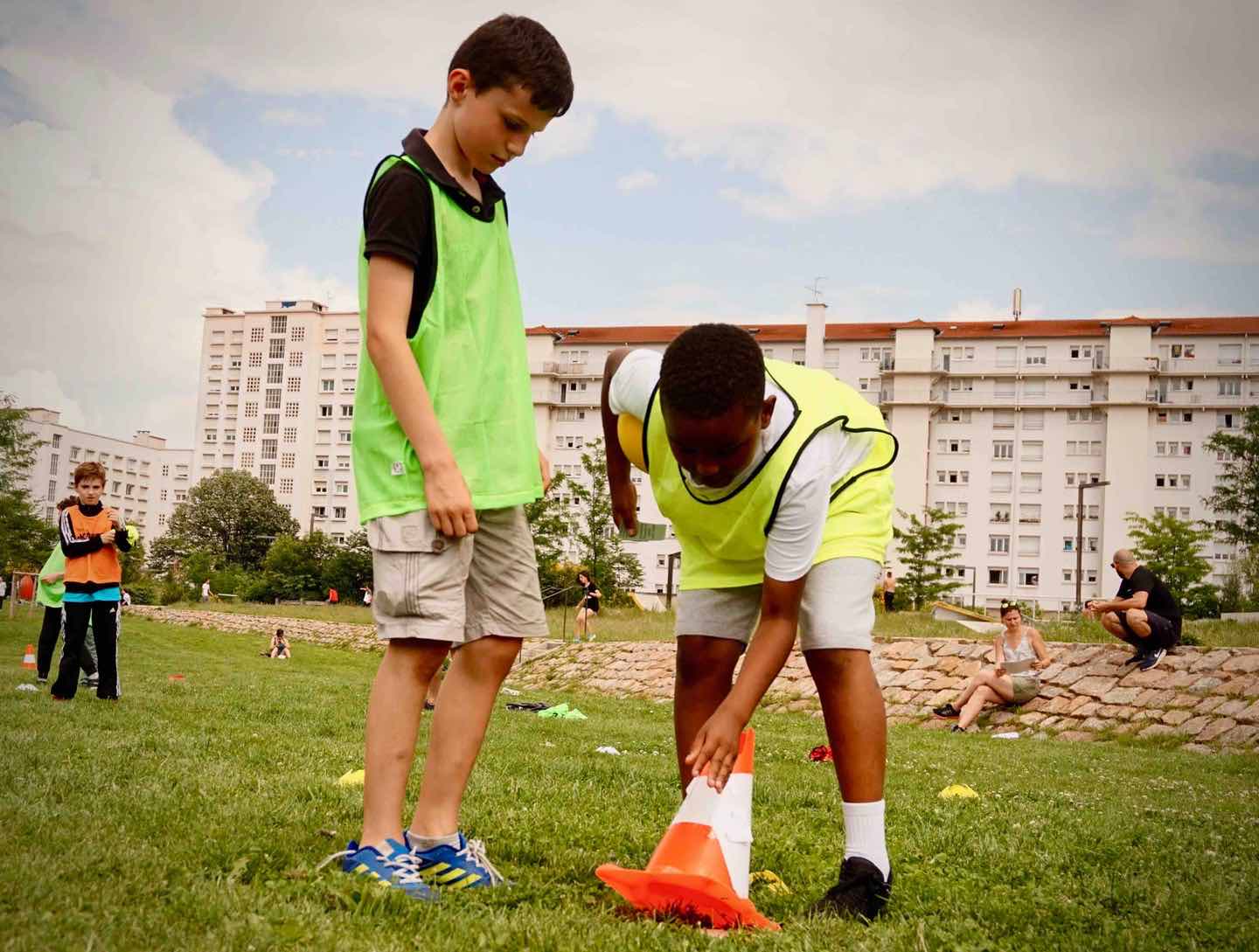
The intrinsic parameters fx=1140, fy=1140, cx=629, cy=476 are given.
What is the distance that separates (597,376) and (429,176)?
9182 centimetres

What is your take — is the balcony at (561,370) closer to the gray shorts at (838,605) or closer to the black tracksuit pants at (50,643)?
the black tracksuit pants at (50,643)

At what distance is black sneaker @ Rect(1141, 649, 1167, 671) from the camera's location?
15570mm

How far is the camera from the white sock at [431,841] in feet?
10.1

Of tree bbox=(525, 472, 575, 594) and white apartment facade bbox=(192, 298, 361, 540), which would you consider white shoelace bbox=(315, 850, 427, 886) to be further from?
white apartment facade bbox=(192, 298, 361, 540)

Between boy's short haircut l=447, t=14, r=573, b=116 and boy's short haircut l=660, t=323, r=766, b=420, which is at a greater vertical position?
boy's short haircut l=447, t=14, r=573, b=116

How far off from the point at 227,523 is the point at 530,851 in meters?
105

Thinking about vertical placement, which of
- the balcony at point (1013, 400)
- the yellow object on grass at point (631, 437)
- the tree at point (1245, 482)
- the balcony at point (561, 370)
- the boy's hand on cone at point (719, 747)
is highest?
the balcony at point (561, 370)

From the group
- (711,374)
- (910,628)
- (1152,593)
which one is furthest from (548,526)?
(711,374)

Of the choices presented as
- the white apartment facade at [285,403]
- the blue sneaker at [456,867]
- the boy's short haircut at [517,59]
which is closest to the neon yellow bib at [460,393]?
the boy's short haircut at [517,59]

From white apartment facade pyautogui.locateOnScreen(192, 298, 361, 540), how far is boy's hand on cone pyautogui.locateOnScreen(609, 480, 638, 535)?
370 ft

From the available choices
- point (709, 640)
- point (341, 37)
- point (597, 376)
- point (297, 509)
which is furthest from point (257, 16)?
point (297, 509)

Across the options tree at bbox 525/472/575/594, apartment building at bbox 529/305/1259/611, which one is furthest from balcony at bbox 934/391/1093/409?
tree at bbox 525/472/575/594

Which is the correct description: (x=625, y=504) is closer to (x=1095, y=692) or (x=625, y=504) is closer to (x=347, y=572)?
(x=1095, y=692)

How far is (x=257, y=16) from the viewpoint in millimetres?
8211
